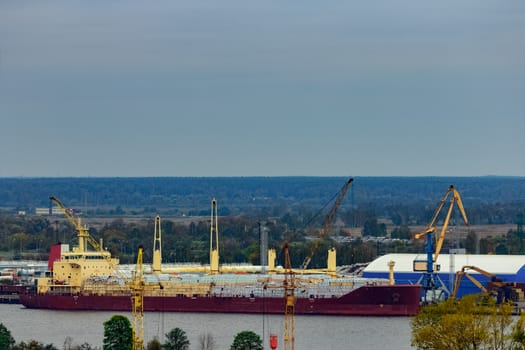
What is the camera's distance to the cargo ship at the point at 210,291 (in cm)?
7225

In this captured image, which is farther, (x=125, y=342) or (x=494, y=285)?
(x=494, y=285)

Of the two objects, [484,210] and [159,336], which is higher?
[484,210]

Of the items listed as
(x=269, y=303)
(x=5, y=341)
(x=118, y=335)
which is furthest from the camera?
(x=269, y=303)

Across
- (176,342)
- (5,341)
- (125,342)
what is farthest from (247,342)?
(5,341)

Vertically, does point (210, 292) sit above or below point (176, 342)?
above

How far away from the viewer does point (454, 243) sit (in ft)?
352

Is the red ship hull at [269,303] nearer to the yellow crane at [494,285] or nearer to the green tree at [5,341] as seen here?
the yellow crane at [494,285]

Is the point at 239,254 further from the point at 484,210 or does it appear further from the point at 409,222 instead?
the point at 484,210

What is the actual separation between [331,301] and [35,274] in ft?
62.0

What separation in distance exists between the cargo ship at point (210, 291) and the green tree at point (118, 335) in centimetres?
1984

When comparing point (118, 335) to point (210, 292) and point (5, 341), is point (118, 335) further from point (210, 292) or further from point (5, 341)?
point (210, 292)

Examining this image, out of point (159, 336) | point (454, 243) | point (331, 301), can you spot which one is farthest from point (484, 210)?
point (159, 336)

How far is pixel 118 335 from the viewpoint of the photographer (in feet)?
162

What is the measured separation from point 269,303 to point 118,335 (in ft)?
80.0
